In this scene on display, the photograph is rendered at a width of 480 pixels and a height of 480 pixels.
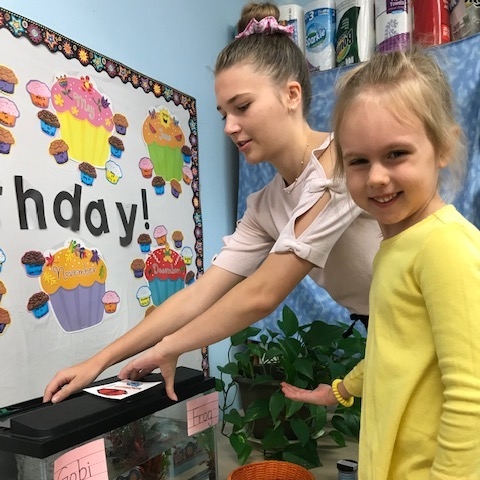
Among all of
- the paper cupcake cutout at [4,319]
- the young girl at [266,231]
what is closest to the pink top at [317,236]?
the young girl at [266,231]

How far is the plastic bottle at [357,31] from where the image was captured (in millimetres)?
1518

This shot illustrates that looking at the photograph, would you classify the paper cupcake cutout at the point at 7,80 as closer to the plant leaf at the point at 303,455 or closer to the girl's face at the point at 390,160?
the girl's face at the point at 390,160

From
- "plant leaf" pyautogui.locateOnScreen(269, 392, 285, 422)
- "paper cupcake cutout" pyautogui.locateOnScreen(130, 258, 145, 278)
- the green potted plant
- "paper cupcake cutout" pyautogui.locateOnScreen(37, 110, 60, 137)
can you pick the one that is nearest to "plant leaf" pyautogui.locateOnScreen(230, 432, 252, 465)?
the green potted plant

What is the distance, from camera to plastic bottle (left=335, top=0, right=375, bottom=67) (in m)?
1.52

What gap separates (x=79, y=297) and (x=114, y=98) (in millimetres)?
476

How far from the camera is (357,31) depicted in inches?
59.8

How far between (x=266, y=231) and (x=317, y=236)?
29 centimetres

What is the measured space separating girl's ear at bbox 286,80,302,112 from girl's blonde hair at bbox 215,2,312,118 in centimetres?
1

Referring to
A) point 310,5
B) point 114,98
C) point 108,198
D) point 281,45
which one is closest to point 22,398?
point 108,198

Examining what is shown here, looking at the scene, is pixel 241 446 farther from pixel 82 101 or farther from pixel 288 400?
pixel 82 101

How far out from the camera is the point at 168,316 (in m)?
1.02

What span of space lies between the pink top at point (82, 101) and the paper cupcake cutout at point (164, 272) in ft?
1.14

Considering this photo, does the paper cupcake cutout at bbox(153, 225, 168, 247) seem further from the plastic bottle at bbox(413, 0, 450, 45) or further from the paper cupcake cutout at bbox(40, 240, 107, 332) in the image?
the plastic bottle at bbox(413, 0, 450, 45)

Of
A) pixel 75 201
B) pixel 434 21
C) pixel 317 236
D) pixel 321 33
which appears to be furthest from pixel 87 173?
pixel 434 21
